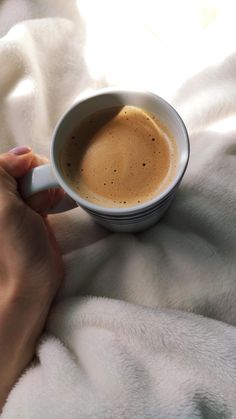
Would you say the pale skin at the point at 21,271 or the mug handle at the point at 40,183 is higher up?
the mug handle at the point at 40,183

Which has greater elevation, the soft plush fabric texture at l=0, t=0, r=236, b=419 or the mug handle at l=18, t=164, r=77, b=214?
the mug handle at l=18, t=164, r=77, b=214

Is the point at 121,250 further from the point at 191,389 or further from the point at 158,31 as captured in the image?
the point at 158,31

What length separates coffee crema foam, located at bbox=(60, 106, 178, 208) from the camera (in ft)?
1.82

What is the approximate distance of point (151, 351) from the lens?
1.73 ft

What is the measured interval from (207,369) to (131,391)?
0.09m

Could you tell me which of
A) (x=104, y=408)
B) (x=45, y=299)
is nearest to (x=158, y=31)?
(x=45, y=299)

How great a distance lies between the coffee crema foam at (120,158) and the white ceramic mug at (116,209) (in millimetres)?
13

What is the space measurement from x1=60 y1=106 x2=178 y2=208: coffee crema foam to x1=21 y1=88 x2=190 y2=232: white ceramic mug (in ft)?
0.04

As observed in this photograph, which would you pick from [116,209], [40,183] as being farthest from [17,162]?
[116,209]

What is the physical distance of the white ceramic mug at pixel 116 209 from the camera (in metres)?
0.50

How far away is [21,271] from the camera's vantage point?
Result: 0.58m

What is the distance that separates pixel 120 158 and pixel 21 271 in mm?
189

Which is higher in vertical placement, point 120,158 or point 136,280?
point 120,158

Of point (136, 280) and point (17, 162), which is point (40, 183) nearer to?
point (17, 162)
